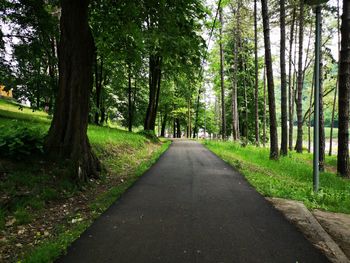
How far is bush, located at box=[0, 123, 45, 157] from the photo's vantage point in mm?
6725

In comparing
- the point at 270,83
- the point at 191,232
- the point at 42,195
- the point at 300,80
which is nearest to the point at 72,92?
the point at 42,195

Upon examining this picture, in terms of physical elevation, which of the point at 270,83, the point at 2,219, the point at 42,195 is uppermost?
the point at 270,83

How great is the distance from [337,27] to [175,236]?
2689 centimetres

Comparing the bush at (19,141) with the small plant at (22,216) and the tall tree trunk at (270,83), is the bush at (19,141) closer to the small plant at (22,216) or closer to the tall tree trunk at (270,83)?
the small plant at (22,216)

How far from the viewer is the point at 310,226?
16.2 feet

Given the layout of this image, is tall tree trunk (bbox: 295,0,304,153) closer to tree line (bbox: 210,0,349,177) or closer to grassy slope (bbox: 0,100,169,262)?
tree line (bbox: 210,0,349,177)

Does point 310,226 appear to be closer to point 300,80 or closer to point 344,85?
point 344,85

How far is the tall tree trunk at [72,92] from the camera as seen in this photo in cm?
792

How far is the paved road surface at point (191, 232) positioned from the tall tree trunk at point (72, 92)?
2300mm

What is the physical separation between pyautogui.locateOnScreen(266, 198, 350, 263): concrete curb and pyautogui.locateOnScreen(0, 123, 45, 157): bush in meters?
6.35

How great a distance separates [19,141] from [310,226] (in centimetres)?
684

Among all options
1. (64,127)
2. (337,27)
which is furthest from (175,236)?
(337,27)

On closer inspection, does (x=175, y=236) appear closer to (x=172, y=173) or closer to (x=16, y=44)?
(x=172, y=173)

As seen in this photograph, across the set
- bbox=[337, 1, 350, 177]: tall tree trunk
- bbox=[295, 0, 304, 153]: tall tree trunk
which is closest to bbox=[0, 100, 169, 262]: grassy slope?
bbox=[337, 1, 350, 177]: tall tree trunk
